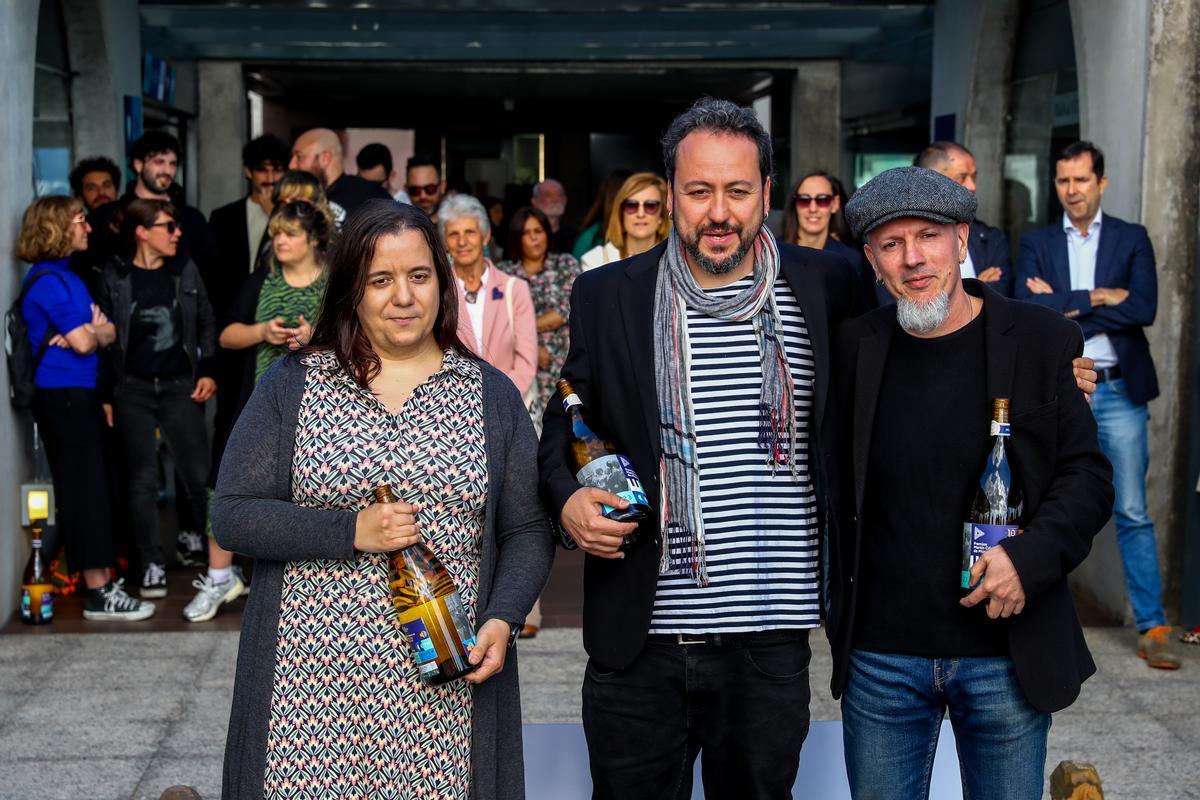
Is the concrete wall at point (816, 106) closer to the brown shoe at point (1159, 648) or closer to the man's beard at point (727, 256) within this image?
the brown shoe at point (1159, 648)

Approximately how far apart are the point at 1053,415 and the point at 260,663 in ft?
5.43

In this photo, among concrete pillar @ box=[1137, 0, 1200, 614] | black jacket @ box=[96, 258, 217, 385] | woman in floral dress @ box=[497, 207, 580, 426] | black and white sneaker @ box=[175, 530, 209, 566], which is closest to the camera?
concrete pillar @ box=[1137, 0, 1200, 614]

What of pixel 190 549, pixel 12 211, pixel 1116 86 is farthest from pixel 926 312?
pixel 190 549

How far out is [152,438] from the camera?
7.37 m

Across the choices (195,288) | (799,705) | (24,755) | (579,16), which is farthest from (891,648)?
(579,16)

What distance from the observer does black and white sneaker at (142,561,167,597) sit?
293 inches

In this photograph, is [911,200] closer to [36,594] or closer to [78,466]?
[78,466]

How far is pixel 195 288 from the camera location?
7379mm

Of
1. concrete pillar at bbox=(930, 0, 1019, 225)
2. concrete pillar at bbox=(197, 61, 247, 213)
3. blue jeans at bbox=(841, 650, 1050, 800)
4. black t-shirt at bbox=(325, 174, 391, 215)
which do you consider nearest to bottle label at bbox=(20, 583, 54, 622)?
black t-shirt at bbox=(325, 174, 391, 215)

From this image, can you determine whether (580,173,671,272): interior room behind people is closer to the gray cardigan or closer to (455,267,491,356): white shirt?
(455,267,491,356): white shirt

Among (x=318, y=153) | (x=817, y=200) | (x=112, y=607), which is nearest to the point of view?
(x=817, y=200)

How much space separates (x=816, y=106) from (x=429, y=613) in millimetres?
12235

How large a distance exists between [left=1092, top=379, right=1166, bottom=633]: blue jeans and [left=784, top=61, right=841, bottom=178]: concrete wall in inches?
324

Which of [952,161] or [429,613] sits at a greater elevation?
[952,161]
